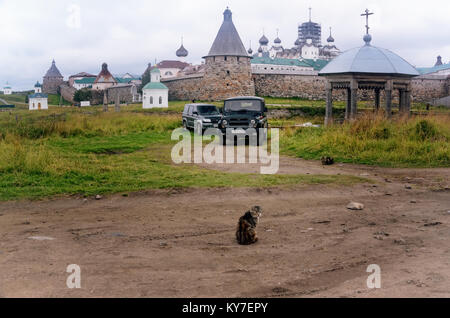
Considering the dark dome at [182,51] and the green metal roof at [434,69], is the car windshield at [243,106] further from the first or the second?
the dark dome at [182,51]

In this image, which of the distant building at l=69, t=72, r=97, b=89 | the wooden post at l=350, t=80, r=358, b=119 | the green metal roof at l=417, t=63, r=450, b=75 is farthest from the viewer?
the distant building at l=69, t=72, r=97, b=89

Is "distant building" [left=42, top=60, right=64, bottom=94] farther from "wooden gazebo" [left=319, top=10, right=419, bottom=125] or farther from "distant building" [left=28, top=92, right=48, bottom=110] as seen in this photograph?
"wooden gazebo" [left=319, top=10, right=419, bottom=125]

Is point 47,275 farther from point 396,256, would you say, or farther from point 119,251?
point 396,256

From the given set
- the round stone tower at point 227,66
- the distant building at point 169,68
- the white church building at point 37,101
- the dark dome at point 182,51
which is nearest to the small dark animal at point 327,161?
the round stone tower at point 227,66

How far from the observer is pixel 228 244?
599 centimetres

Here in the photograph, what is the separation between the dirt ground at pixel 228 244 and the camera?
453 cm

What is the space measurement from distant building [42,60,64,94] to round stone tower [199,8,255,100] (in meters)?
59.2

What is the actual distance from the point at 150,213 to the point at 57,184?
3.23m

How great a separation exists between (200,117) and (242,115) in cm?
380

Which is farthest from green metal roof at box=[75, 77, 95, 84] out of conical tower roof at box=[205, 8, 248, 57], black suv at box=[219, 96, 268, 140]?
black suv at box=[219, 96, 268, 140]

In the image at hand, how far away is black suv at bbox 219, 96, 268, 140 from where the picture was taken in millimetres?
18328

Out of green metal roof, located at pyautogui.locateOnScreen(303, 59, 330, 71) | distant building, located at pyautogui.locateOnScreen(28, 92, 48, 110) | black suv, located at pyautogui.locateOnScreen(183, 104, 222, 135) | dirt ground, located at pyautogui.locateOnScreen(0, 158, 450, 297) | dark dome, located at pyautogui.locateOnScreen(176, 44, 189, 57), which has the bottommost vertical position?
dirt ground, located at pyautogui.locateOnScreen(0, 158, 450, 297)

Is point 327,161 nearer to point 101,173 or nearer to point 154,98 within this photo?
point 101,173

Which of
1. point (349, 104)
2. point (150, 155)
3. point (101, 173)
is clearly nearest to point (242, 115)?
point (150, 155)
